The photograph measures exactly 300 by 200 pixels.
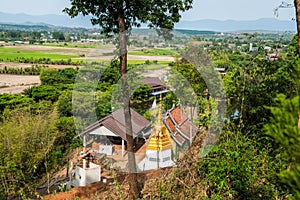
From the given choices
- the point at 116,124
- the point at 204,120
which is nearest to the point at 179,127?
the point at 204,120

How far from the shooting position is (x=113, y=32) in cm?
362

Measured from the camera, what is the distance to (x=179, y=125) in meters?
5.99

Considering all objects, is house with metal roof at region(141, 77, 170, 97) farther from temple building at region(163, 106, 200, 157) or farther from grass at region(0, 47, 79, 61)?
grass at region(0, 47, 79, 61)

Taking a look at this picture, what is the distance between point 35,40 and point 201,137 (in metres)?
54.7

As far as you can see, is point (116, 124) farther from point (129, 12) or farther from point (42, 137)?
point (129, 12)

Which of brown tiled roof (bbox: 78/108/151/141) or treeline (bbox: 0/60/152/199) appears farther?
brown tiled roof (bbox: 78/108/151/141)

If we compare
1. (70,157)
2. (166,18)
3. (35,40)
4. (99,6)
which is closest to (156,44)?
(166,18)

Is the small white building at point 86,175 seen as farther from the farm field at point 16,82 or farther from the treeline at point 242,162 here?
the farm field at point 16,82

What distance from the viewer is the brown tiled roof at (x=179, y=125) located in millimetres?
5406

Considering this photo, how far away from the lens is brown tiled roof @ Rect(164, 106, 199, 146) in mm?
5406

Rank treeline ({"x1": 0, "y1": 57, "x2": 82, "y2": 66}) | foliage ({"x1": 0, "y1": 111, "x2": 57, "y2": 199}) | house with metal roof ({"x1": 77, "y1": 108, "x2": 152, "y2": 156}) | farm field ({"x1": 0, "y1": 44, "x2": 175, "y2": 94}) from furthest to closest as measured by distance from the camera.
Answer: treeline ({"x1": 0, "y1": 57, "x2": 82, "y2": 66}) → house with metal roof ({"x1": 77, "y1": 108, "x2": 152, "y2": 156}) → foliage ({"x1": 0, "y1": 111, "x2": 57, "y2": 199}) → farm field ({"x1": 0, "y1": 44, "x2": 175, "y2": 94})

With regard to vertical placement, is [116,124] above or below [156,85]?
below

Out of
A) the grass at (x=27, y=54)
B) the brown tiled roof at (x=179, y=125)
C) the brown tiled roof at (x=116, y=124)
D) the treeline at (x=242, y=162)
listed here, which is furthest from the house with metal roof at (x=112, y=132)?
the grass at (x=27, y=54)

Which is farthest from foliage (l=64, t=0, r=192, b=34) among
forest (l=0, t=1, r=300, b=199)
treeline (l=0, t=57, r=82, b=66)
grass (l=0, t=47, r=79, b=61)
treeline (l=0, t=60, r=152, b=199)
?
grass (l=0, t=47, r=79, b=61)
